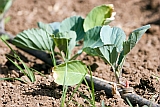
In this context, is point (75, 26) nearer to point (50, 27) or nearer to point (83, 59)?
point (50, 27)

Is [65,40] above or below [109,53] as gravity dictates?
above

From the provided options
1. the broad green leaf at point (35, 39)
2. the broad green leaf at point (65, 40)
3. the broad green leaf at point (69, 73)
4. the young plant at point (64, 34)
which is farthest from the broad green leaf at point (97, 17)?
the broad green leaf at point (69, 73)

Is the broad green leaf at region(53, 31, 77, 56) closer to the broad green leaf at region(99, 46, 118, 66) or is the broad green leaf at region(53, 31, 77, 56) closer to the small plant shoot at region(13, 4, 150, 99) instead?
the small plant shoot at region(13, 4, 150, 99)

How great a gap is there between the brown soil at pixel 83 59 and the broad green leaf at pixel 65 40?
0.66 ft

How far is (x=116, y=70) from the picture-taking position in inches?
74.5

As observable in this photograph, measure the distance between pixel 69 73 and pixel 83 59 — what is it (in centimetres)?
60

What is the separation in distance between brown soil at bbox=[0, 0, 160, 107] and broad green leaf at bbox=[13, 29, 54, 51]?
0.60ft

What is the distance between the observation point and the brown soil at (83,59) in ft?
5.96

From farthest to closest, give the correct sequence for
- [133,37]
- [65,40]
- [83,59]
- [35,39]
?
[83,59] < [35,39] < [65,40] < [133,37]

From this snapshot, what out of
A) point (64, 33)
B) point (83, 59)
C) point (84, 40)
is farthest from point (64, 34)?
point (83, 59)

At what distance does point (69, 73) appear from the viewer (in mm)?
1868

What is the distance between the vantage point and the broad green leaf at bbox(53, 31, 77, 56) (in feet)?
6.69

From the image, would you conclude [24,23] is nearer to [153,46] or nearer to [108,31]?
[153,46]

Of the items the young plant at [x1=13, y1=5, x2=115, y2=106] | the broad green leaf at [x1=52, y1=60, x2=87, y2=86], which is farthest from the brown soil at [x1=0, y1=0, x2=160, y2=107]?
the young plant at [x1=13, y1=5, x2=115, y2=106]
